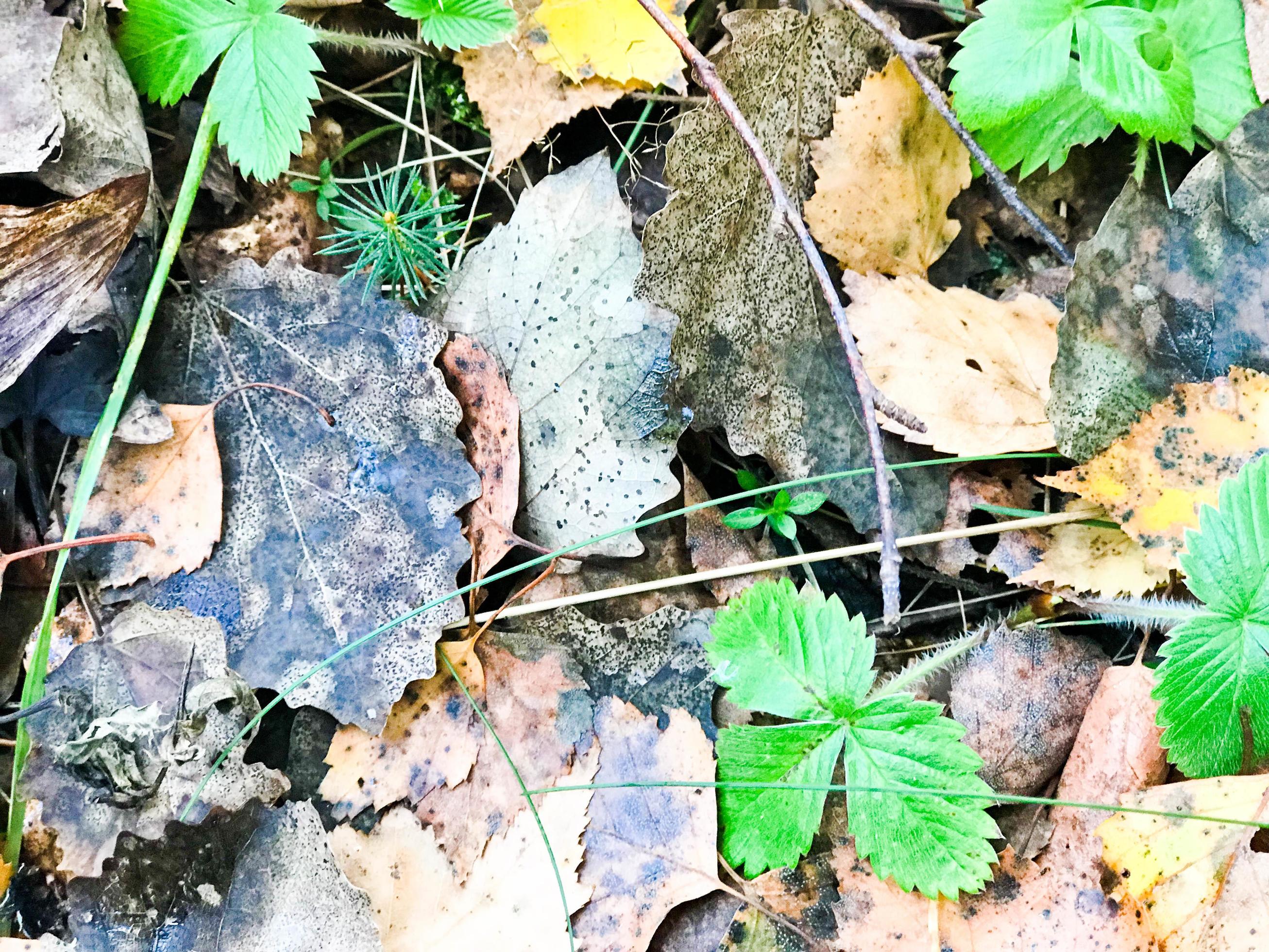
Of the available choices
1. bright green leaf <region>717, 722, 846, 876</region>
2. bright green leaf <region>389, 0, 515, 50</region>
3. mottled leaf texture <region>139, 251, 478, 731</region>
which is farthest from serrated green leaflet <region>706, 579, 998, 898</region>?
bright green leaf <region>389, 0, 515, 50</region>

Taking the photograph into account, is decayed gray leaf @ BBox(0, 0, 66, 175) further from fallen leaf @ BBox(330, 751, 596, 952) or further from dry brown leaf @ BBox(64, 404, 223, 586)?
fallen leaf @ BBox(330, 751, 596, 952)

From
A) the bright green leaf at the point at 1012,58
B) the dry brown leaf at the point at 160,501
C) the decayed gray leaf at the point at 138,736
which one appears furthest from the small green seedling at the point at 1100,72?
the decayed gray leaf at the point at 138,736

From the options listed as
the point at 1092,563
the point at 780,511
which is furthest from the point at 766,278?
the point at 1092,563

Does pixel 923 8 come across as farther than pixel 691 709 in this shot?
Yes

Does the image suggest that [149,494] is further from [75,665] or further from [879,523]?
[879,523]

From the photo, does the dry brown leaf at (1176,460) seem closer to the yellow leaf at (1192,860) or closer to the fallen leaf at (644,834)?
the yellow leaf at (1192,860)

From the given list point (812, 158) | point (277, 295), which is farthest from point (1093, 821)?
point (277, 295)

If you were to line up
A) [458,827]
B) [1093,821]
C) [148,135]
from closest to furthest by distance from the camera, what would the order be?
[1093,821] → [458,827] → [148,135]
